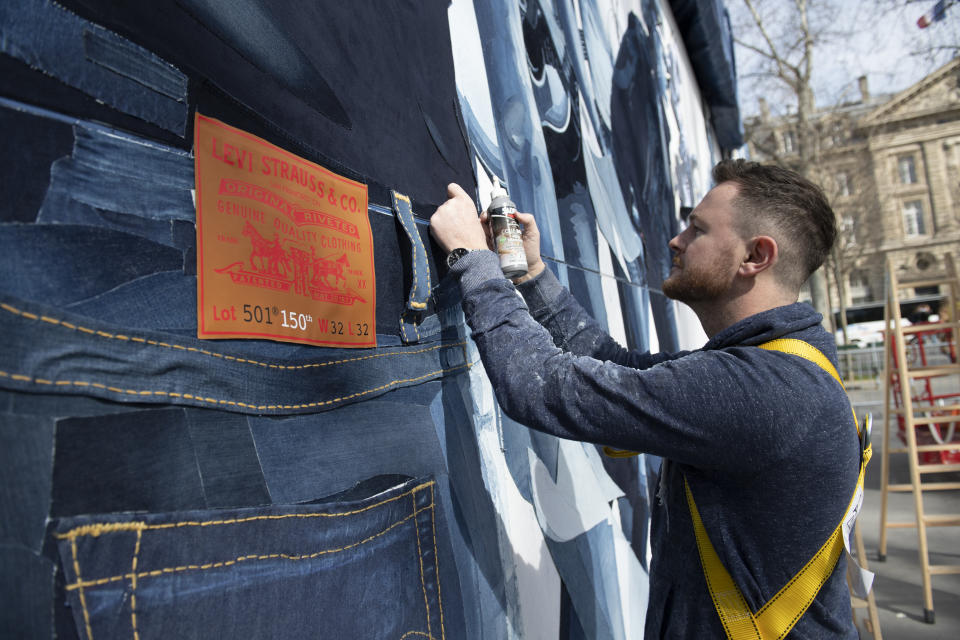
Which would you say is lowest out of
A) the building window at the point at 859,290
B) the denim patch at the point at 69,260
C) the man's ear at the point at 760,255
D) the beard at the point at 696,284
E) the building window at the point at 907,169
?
the denim patch at the point at 69,260

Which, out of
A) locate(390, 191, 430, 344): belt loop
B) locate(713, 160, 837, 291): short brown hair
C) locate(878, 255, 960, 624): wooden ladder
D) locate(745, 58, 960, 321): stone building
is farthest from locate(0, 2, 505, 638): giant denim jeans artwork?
locate(745, 58, 960, 321): stone building

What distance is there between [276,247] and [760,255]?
4.05ft

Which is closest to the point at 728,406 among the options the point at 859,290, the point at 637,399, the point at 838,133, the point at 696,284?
the point at 637,399

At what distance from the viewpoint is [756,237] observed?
1620mm

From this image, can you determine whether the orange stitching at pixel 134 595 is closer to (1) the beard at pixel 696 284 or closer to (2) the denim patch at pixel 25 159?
(2) the denim patch at pixel 25 159

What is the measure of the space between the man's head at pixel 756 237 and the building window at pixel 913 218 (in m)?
40.4

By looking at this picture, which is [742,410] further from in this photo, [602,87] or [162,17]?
[602,87]

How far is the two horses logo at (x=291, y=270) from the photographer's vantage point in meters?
0.92

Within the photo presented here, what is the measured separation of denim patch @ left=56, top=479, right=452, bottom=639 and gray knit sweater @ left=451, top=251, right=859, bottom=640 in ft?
1.10

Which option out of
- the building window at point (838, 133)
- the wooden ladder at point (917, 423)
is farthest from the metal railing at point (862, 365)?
the wooden ladder at point (917, 423)

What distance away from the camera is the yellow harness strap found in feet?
4.39

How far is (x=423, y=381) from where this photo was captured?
1375mm

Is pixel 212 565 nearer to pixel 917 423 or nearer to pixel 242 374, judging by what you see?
pixel 242 374

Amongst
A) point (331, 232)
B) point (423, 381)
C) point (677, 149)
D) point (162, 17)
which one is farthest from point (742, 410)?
point (677, 149)
